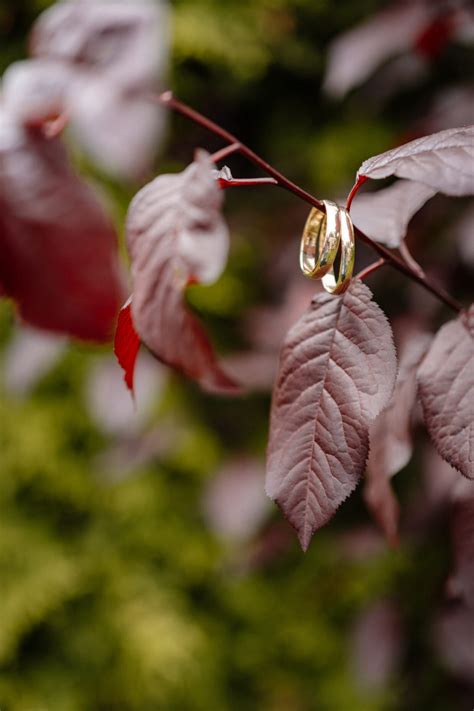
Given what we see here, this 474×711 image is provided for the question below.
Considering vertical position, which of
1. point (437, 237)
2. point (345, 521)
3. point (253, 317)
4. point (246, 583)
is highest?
point (437, 237)

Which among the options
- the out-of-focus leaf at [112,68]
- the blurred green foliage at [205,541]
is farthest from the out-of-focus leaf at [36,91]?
the blurred green foliage at [205,541]

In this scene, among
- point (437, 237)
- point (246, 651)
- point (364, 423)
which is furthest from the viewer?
point (246, 651)

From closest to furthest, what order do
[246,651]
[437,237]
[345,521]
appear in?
[437,237]
[345,521]
[246,651]

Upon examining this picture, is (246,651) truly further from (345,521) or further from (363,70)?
(363,70)

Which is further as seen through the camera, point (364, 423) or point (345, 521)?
point (345, 521)

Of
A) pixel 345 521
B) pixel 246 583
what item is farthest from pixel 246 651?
pixel 345 521

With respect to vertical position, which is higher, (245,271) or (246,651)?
(245,271)

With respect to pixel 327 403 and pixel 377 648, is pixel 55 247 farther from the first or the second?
pixel 377 648
